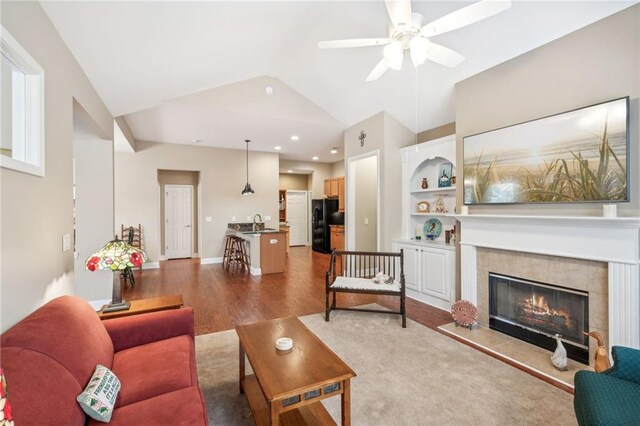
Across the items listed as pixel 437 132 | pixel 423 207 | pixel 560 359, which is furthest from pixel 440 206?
pixel 560 359

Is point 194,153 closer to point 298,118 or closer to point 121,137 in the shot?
point 121,137

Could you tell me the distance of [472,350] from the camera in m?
2.77

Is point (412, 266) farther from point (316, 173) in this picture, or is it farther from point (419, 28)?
point (316, 173)

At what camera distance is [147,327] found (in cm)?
209

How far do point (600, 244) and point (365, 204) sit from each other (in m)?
3.73

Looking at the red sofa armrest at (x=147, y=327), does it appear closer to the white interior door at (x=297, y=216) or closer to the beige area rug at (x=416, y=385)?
the beige area rug at (x=416, y=385)

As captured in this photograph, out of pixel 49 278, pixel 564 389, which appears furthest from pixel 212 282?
pixel 564 389

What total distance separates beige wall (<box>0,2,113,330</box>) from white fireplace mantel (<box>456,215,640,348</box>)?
374 cm

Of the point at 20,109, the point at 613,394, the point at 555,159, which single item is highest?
the point at 20,109

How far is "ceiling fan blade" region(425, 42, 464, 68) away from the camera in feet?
7.35

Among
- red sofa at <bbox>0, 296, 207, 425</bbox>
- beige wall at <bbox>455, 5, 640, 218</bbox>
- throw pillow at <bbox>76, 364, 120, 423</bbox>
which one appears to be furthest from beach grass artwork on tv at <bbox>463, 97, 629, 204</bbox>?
throw pillow at <bbox>76, 364, 120, 423</bbox>

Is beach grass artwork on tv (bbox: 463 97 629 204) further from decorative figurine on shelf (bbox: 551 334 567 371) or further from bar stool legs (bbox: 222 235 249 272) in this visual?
bar stool legs (bbox: 222 235 249 272)

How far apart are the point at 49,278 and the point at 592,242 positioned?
161 inches

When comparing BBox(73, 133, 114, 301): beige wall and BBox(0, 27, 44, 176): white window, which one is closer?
BBox(0, 27, 44, 176): white window
